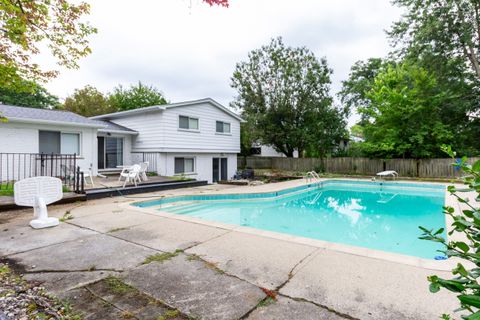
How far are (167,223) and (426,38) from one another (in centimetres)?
1899

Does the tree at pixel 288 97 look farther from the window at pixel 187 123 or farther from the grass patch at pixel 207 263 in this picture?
the grass patch at pixel 207 263

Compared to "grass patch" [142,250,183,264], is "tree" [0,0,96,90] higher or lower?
higher

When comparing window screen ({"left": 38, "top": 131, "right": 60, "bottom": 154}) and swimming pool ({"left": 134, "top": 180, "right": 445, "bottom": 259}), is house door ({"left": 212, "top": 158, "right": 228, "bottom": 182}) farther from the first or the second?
window screen ({"left": 38, "top": 131, "right": 60, "bottom": 154})

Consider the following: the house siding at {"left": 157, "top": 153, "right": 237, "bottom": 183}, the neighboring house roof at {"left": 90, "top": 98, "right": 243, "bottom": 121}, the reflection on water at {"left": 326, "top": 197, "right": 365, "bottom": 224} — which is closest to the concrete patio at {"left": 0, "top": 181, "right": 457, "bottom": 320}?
the reflection on water at {"left": 326, "top": 197, "right": 365, "bottom": 224}

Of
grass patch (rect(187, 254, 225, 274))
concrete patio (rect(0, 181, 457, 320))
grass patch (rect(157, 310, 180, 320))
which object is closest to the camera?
grass patch (rect(157, 310, 180, 320))

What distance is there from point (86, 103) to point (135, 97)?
6.05 metres

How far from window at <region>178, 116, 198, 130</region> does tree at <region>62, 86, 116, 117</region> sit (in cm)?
1564

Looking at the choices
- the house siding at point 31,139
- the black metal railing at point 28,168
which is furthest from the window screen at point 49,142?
the black metal railing at point 28,168

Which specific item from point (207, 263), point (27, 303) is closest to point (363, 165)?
point (207, 263)

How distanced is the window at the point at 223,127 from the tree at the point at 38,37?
10892 mm

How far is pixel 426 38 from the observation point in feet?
51.9

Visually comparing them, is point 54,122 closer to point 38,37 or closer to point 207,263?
point 38,37

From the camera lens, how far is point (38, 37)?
5793 millimetres

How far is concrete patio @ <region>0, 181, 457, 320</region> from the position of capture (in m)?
2.29
